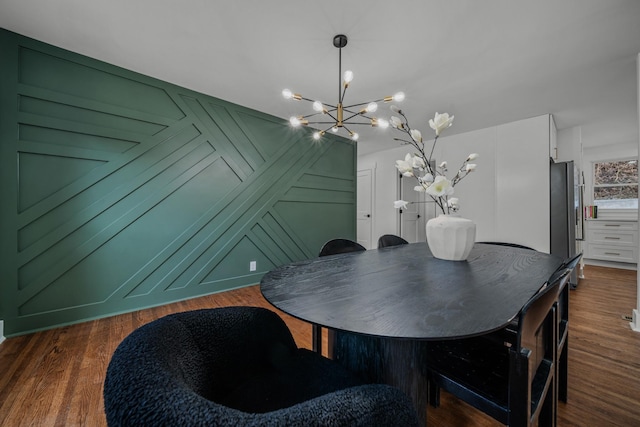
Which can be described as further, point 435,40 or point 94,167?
point 94,167

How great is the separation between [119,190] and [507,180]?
4744 mm

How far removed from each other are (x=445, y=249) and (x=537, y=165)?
297 cm

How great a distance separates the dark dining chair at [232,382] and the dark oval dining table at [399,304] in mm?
136

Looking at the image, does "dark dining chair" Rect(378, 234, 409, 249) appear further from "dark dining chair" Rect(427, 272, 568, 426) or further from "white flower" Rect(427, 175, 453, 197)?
"dark dining chair" Rect(427, 272, 568, 426)

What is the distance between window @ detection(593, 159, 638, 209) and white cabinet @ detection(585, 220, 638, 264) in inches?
18.7

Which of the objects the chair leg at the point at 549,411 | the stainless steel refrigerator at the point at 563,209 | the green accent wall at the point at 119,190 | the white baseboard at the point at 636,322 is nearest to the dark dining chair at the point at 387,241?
the chair leg at the point at 549,411

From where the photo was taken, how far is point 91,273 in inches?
84.4

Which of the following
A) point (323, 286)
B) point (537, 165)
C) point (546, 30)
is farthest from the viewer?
point (537, 165)

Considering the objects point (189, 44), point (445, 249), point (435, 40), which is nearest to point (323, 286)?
point (445, 249)

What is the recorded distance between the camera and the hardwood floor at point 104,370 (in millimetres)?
1196

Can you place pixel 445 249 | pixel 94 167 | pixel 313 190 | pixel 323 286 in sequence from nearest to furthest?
1. pixel 323 286
2. pixel 445 249
3. pixel 94 167
4. pixel 313 190

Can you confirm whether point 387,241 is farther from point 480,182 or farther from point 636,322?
point 480,182

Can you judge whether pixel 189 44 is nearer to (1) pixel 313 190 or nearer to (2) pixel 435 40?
(2) pixel 435 40

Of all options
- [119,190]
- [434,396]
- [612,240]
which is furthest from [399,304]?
[612,240]
